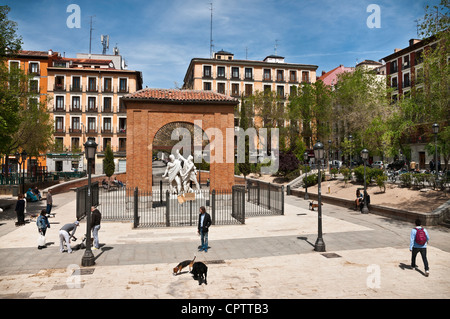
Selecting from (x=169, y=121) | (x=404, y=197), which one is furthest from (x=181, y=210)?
(x=404, y=197)

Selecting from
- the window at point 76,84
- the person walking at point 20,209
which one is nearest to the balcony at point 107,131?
the window at point 76,84

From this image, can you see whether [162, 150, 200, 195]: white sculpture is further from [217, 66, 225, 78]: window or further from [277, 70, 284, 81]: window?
[277, 70, 284, 81]: window

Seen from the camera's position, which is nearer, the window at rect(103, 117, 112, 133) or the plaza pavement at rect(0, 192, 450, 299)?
the plaza pavement at rect(0, 192, 450, 299)

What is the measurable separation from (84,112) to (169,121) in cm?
3211

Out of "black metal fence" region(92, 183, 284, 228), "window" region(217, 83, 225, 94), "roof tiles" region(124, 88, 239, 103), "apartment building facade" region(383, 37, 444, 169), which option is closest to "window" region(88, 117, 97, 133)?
"window" region(217, 83, 225, 94)

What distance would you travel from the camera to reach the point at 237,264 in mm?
8898

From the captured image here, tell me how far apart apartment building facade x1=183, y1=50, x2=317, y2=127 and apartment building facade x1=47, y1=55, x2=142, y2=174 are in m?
11.3

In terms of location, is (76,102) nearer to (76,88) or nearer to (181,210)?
(76,88)

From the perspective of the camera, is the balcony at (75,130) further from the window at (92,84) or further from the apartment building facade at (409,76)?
the apartment building facade at (409,76)

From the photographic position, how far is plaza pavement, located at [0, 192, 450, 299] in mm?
6883
